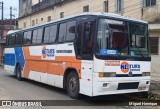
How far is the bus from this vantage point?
9.92 meters

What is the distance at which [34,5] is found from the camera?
41188 mm

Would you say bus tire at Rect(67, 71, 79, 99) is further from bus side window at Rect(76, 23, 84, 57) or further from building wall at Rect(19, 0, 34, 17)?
building wall at Rect(19, 0, 34, 17)

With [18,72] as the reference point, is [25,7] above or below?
above

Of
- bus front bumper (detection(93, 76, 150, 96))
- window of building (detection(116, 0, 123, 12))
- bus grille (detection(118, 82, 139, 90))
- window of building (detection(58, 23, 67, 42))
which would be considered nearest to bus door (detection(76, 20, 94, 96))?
bus front bumper (detection(93, 76, 150, 96))

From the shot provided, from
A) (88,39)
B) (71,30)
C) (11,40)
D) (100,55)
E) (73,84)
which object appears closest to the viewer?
(100,55)

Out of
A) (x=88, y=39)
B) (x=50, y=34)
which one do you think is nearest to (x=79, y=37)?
(x=88, y=39)

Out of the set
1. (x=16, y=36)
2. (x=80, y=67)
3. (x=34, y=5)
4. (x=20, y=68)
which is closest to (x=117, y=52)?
(x=80, y=67)

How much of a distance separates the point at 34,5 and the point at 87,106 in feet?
107

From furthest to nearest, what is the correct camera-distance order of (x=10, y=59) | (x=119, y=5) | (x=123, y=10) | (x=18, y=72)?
(x=119, y=5) < (x=123, y=10) < (x=10, y=59) < (x=18, y=72)

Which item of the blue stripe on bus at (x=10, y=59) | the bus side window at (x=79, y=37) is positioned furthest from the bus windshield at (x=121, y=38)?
the blue stripe on bus at (x=10, y=59)

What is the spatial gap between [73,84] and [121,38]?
2463 mm

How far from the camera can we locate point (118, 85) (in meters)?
10.1

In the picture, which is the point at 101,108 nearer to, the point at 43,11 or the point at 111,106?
the point at 111,106

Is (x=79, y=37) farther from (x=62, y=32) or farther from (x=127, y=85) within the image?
(x=127, y=85)
